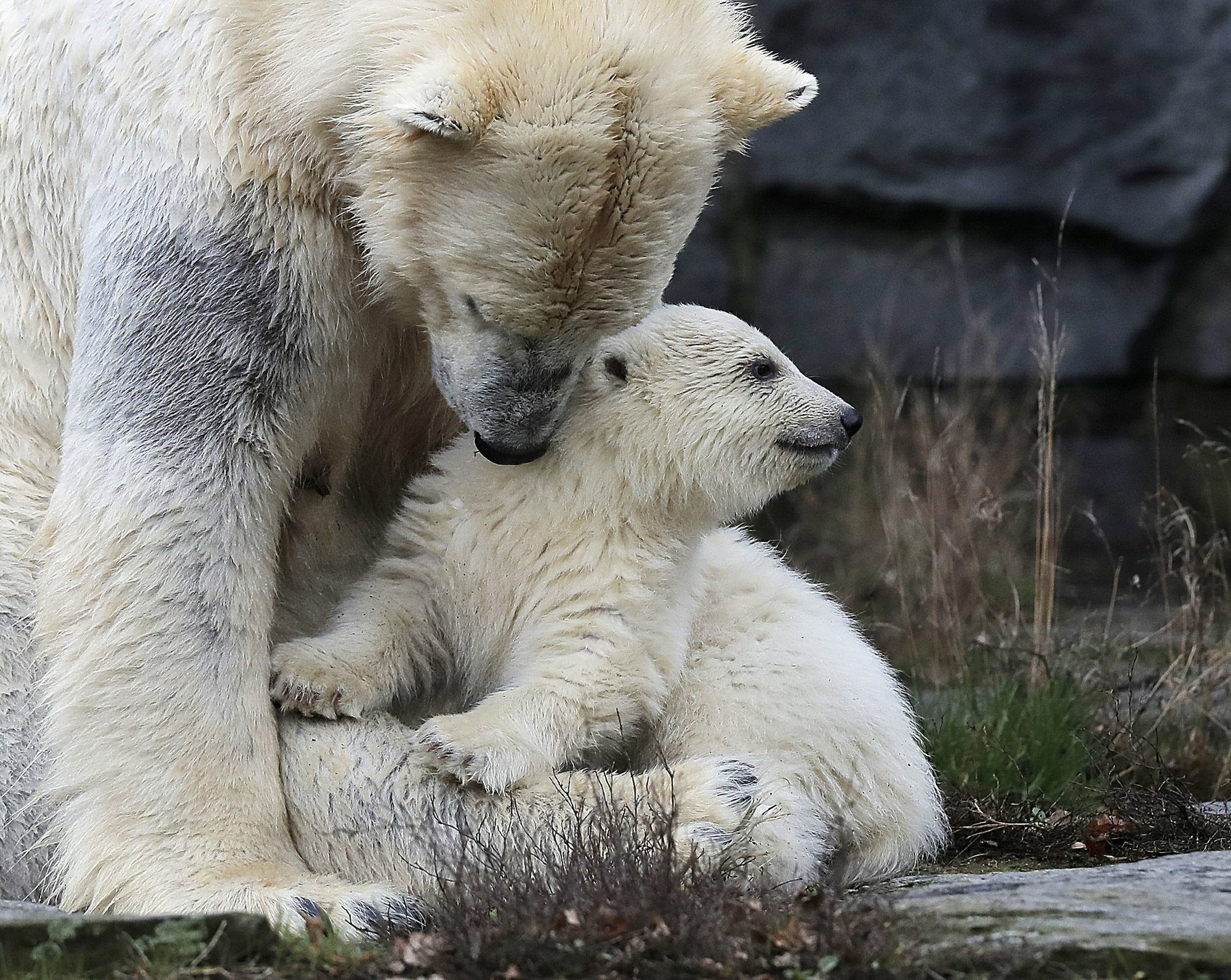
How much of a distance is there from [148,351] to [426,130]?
2.44 feet

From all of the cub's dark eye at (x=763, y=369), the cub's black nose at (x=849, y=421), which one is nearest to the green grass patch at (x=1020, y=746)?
the cub's black nose at (x=849, y=421)

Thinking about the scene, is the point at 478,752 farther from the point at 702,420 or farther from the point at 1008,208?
the point at 1008,208

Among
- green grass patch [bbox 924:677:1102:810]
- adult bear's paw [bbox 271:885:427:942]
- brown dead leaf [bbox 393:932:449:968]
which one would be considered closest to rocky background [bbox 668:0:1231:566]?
green grass patch [bbox 924:677:1102:810]


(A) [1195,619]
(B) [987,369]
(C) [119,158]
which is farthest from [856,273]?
(C) [119,158]

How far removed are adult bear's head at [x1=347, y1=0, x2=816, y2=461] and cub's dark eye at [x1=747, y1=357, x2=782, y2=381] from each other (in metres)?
0.31

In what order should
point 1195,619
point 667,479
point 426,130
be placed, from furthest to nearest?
1. point 1195,619
2. point 667,479
3. point 426,130

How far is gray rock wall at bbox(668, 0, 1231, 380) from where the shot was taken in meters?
8.07

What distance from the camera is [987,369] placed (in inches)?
284

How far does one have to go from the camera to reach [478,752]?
9.64 feet

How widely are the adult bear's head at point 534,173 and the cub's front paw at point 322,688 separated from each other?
525 mm

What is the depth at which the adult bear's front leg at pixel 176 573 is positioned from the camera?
10.3 feet

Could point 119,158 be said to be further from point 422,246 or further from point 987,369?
point 987,369

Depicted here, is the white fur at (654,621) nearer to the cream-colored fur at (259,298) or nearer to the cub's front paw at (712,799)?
the cub's front paw at (712,799)

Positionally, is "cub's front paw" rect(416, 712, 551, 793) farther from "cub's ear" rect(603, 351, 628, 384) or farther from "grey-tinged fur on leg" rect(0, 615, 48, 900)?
"grey-tinged fur on leg" rect(0, 615, 48, 900)
